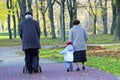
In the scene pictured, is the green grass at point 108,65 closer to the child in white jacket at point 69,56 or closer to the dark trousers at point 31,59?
the child in white jacket at point 69,56

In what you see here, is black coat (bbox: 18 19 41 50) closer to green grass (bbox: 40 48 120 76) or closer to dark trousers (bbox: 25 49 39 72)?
dark trousers (bbox: 25 49 39 72)

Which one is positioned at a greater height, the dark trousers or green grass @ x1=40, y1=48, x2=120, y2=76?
the dark trousers

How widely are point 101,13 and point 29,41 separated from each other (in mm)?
60743

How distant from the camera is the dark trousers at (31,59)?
14594mm

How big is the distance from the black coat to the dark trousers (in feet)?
0.79

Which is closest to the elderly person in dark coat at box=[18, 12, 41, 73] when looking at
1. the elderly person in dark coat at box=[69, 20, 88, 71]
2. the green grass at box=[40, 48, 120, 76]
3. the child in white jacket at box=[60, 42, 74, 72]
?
the child in white jacket at box=[60, 42, 74, 72]

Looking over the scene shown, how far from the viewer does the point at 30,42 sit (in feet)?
48.1

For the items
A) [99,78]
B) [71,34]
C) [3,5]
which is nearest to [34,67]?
[71,34]

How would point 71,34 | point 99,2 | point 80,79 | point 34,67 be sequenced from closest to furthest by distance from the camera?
point 80,79 → point 34,67 → point 71,34 → point 99,2

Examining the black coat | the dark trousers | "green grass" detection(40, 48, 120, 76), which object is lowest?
"green grass" detection(40, 48, 120, 76)

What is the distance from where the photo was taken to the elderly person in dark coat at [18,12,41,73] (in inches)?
574

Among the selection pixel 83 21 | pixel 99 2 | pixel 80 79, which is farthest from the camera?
pixel 83 21

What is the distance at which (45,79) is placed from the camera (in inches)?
486

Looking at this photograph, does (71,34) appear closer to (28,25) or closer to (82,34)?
(82,34)
